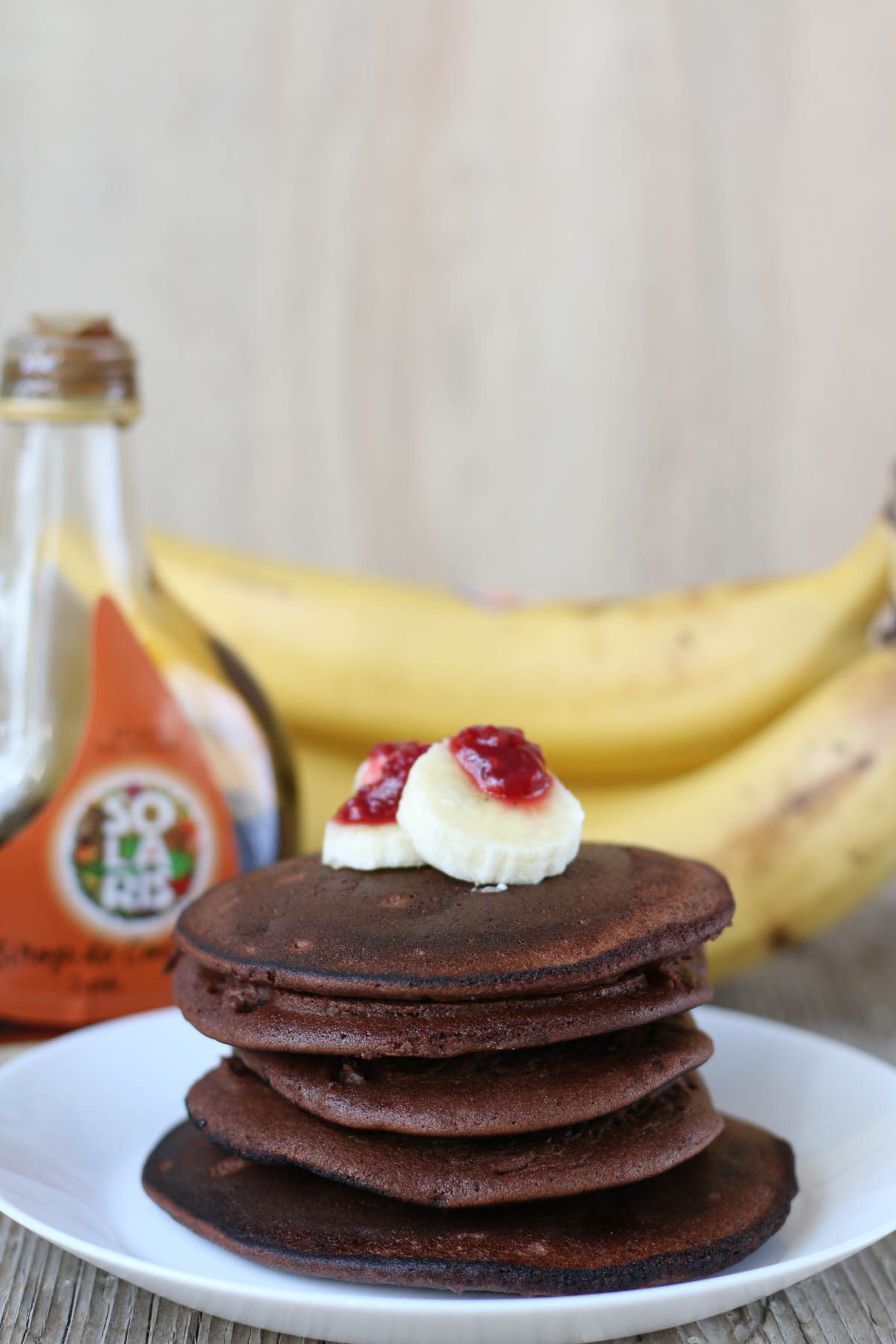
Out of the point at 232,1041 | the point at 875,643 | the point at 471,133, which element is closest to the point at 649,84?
the point at 471,133

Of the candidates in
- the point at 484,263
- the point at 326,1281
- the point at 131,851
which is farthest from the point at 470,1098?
the point at 484,263

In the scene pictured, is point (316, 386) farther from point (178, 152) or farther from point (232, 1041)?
point (232, 1041)

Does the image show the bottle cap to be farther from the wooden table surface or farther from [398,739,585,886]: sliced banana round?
the wooden table surface

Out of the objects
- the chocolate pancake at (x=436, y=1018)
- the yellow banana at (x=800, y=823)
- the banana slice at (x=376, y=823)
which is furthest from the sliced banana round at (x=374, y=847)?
the yellow banana at (x=800, y=823)

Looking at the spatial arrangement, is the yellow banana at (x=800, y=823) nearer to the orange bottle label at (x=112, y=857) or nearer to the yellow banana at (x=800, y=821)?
the yellow banana at (x=800, y=821)

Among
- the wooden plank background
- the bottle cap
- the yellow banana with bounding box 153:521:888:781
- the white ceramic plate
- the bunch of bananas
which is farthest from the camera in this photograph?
the wooden plank background

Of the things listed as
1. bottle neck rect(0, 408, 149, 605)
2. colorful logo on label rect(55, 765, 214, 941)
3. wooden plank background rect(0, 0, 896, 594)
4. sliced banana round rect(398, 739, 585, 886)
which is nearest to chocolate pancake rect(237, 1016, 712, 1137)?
sliced banana round rect(398, 739, 585, 886)
